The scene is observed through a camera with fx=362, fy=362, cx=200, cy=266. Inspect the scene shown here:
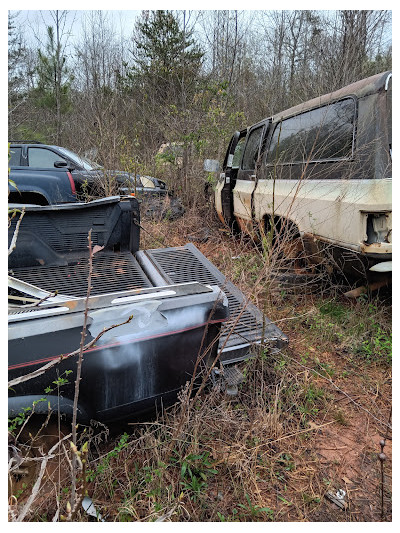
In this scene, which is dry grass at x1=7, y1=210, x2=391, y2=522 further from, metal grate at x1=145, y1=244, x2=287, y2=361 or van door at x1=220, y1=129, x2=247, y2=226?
van door at x1=220, y1=129, x2=247, y2=226

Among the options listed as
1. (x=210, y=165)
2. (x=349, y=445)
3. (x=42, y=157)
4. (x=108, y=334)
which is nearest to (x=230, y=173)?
(x=210, y=165)

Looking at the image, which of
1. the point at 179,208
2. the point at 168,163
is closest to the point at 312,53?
the point at 168,163

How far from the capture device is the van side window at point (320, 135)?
3.38 meters

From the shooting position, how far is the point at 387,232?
2967 mm

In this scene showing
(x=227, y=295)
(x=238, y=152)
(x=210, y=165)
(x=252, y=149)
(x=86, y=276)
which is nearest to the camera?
(x=86, y=276)

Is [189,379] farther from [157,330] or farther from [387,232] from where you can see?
[387,232]

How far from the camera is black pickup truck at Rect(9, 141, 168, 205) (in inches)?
265

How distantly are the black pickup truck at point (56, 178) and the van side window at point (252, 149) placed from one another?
2.16m

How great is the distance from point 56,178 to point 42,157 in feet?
2.35

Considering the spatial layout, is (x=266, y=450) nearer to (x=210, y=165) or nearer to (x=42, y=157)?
(x=210, y=165)

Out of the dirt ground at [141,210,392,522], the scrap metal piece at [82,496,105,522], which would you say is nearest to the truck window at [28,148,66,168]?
the dirt ground at [141,210,392,522]

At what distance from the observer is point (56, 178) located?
270 inches

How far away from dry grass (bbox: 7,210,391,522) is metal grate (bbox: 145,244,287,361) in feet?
0.56
